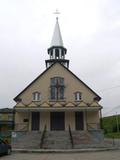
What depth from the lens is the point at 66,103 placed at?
33375 mm

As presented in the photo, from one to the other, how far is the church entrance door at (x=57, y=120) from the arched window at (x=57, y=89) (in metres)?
1.93

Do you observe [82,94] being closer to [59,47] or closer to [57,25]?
[59,47]

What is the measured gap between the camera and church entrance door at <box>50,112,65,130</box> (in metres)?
33.4

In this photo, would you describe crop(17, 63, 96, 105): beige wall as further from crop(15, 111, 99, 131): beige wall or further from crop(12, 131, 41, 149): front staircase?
crop(12, 131, 41, 149): front staircase

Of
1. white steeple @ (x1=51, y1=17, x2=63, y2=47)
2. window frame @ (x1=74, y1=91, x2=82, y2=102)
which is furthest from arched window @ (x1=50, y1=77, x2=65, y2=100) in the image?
white steeple @ (x1=51, y1=17, x2=63, y2=47)

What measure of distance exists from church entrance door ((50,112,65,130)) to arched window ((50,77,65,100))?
1.93 m

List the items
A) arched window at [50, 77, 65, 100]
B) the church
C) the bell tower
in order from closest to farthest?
the church < arched window at [50, 77, 65, 100] < the bell tower

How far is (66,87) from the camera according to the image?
34875mm

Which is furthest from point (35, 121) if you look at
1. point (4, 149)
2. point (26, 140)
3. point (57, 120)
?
point (4, 149)

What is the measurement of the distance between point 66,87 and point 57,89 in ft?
3.66

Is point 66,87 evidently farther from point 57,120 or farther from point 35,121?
point 35,121

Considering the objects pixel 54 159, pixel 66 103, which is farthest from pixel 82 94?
pixel 54 159

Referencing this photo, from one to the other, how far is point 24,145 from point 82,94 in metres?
11.2

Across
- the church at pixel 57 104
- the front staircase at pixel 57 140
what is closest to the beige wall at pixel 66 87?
the church at pixel 57 104
